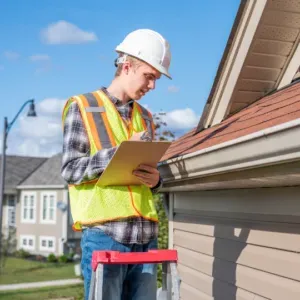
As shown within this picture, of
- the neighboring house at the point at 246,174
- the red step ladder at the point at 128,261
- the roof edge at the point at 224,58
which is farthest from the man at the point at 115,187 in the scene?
the roof edge at the point at 224,58

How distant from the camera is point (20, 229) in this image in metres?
32.9

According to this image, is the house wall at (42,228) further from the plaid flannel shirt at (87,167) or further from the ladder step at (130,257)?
the ladder step at (130,257)

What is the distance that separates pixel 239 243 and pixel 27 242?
29.2 m

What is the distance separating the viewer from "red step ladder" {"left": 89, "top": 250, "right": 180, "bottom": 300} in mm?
2781

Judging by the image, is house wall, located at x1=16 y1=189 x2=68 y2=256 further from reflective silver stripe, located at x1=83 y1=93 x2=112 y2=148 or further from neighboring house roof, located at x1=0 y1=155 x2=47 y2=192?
reflective silver stripe, located at x1=83 y1=93 x2=112 y2=148

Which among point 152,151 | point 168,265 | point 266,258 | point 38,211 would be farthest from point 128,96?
point 38,211

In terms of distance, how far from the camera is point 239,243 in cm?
427

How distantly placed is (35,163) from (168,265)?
3410 cm

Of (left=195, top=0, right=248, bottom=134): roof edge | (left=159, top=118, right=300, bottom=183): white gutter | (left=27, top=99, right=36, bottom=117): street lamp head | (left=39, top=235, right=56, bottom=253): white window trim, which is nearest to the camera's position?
(left=159, top=118, right=300, bottom=183): white gutter

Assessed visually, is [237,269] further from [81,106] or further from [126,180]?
[81,106]

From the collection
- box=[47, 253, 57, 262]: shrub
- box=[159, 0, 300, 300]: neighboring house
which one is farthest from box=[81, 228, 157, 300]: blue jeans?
box=[47, 253, 57, 262]: shrub

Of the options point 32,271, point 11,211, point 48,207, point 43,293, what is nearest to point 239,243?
point 43,293

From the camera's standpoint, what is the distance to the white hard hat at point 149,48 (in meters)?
3.08

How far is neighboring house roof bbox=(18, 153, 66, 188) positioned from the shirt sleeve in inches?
1079
